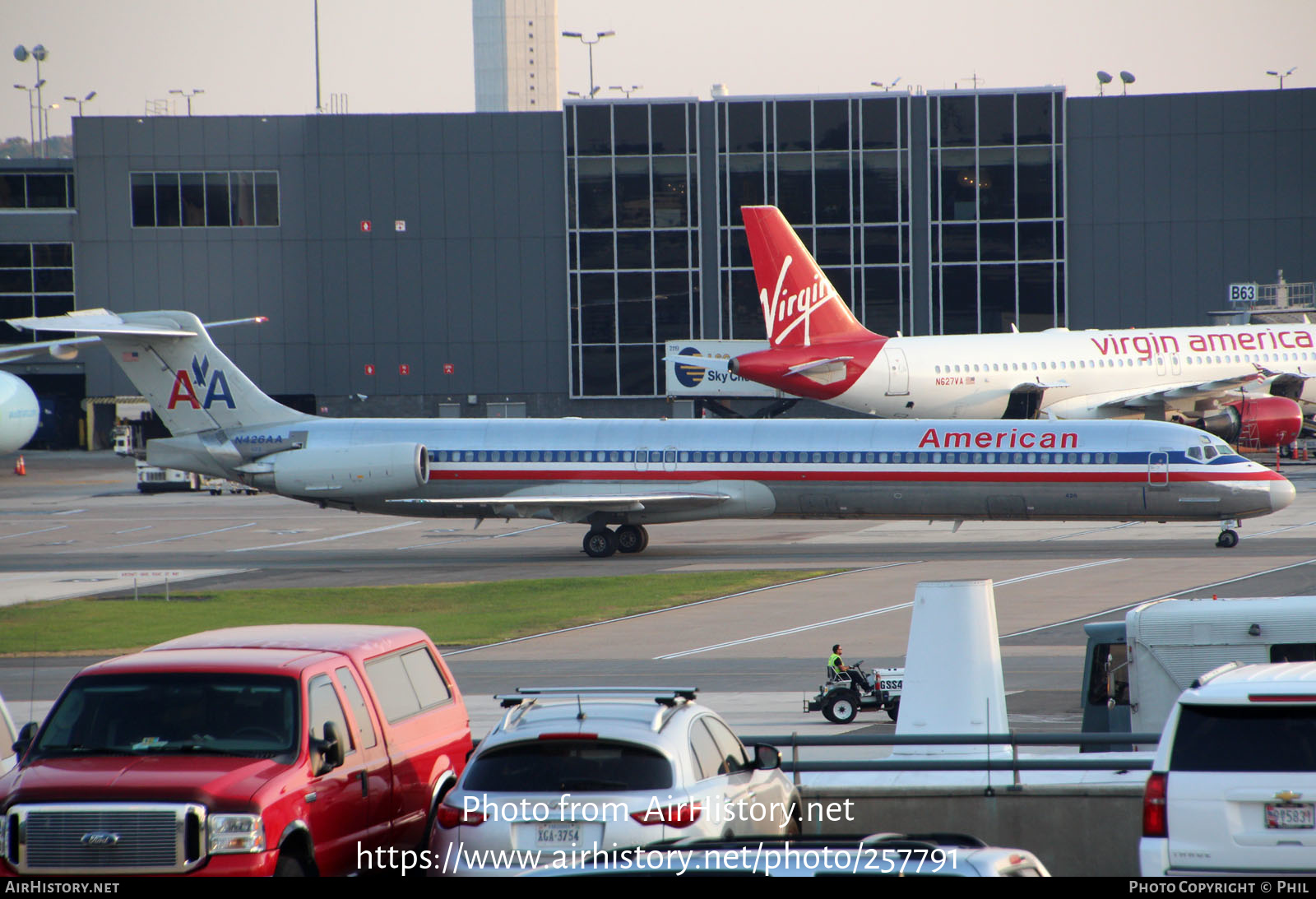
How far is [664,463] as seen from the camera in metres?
33.8

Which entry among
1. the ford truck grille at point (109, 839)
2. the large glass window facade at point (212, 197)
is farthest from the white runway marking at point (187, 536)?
the ford truck grille at point (109, 839)

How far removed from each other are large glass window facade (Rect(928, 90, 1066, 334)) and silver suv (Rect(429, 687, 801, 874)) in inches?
2422

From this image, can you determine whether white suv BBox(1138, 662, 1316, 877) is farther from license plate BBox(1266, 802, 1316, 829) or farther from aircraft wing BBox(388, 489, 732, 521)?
aircraft wing BBox(388, 489, 732, 521)

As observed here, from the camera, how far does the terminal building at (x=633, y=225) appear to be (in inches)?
2653

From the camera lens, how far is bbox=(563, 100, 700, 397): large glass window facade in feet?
229

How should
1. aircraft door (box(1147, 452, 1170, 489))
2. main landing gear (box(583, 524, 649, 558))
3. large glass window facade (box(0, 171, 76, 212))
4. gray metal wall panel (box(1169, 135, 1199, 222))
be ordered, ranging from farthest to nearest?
large glass window facade (box(0, 171, 76, 212)) → gray metal wall panel (box(1169, 135, 1199, 222)) → main landing gear (box(583, 524, 649, 558)) → aircraft door (box(1147, 452, 1170, 489))

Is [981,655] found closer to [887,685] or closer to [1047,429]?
[887,685]

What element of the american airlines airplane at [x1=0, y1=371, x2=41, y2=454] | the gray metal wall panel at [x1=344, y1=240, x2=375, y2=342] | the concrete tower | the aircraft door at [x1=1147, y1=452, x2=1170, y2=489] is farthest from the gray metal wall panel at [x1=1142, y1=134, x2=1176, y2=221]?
the concrete tower

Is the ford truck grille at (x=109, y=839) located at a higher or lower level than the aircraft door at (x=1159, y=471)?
lower

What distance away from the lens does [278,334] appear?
7169cm

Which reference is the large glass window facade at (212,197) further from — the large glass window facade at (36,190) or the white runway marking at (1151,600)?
the white runway marking at (1151,600)

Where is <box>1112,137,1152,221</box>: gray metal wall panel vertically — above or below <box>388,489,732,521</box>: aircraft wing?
above

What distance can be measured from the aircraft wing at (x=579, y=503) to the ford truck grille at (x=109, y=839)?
25.1m
